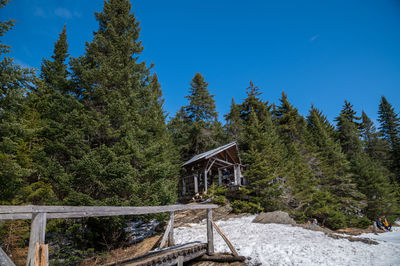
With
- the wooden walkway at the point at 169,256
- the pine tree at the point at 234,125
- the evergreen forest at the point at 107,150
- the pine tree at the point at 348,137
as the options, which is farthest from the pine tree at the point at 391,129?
the wooden walkway at the point at 169,256

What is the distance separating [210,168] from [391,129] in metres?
39.3

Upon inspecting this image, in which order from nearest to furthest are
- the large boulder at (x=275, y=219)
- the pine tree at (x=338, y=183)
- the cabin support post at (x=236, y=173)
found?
the large boulder at (x=275, y=219), the cabin support post at (x=236, y=173), the pine tree at (x=338, y=183)

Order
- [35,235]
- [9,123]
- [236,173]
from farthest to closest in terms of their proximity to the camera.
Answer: [236,173] < [9,123] < [35,235]

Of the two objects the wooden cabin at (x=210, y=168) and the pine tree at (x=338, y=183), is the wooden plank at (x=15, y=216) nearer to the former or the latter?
the wooden cabin at (x=210, y=168)

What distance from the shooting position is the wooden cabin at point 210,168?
17969mm

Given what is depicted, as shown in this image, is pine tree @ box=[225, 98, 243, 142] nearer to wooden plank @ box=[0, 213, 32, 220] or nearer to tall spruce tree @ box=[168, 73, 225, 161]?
tall spruce tree @ box=[168, 73, 225, 161]

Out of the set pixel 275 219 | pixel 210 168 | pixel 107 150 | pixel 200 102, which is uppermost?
pixel 200 102

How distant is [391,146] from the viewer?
117 feet

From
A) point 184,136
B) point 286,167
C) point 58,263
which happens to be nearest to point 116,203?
point 58,263

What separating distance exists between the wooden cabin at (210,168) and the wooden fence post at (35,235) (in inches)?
554

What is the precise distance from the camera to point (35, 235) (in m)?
2.99

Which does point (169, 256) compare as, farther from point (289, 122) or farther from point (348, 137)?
point (348, 137)

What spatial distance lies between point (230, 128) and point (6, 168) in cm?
2366

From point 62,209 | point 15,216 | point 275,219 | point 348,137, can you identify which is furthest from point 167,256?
point 348,137
